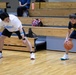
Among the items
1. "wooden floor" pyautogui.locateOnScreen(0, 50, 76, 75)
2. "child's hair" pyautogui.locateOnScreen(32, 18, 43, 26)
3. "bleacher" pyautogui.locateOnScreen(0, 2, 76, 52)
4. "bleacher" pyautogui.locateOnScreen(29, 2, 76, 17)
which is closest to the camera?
"wooden floor" pyautogui.locateOnScreen(0, 50, 76, 75)

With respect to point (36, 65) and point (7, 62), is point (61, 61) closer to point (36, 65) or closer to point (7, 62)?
point (36, 65)

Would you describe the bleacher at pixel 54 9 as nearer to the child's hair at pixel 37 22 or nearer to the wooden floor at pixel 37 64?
the child's hair at pixel 37 22

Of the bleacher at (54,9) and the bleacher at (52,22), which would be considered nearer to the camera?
the bleacher at (52,22)

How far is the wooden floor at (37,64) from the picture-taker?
4.23m

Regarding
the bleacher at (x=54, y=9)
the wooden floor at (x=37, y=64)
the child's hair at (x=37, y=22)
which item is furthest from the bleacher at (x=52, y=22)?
the wooden floor at (x=37, y=64)

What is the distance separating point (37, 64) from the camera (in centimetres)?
486

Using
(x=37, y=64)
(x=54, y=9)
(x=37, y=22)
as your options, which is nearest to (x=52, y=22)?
(x=37, y=22)

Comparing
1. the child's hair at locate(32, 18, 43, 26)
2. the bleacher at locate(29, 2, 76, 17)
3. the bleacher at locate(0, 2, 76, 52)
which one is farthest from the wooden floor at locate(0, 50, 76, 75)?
the bleacher at locate(29, 2, 76, 17)

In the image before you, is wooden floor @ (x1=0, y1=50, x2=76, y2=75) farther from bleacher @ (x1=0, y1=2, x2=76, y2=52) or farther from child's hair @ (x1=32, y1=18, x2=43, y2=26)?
child's hair @ (x1=32, y1=18, x2=43, y2=26)

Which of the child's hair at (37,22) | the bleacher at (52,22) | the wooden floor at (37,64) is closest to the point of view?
the wooden floor at (37,64)

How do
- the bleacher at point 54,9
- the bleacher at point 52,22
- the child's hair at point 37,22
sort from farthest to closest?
the bleacher at point 54,9
the child's hair at point 37,22
the bleacher at point 52,22

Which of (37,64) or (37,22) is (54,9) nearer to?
(37,22)

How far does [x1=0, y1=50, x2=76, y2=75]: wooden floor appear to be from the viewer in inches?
166

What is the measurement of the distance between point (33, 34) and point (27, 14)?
1810 mm
